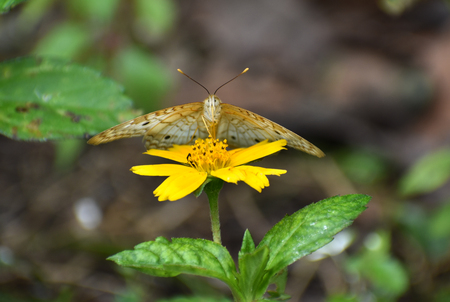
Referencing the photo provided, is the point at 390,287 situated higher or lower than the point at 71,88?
lower

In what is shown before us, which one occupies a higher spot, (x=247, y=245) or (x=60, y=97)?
(x=60, y=97)

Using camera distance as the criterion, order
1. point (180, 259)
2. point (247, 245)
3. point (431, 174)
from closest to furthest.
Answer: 1. point (180, 259)
2. point (247, 245)
3. point (431, 174)

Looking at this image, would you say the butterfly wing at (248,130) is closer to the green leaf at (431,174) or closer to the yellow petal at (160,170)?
the yellow petal at (160,170)

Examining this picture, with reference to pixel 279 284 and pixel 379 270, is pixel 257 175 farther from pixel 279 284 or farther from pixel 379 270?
pixel 379 270

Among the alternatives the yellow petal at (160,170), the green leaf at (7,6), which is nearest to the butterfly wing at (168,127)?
the yellow petal at (160,170)

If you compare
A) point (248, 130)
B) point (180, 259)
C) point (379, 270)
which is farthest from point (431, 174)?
point (180, 259)

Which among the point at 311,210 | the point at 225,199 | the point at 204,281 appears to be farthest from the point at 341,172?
the point at 311,210

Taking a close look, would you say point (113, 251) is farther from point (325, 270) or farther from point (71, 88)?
point (325, 270)
